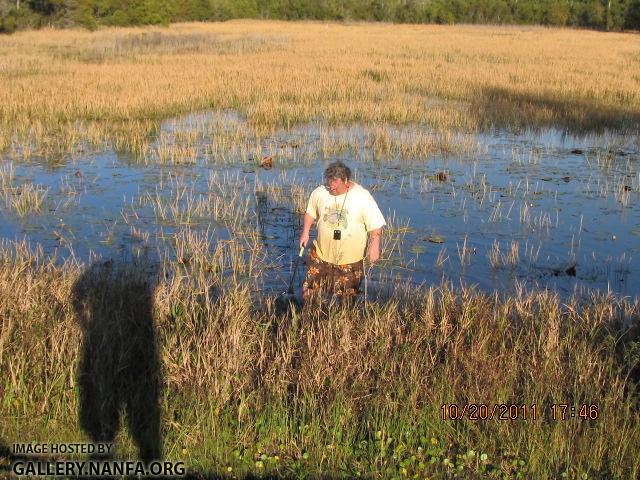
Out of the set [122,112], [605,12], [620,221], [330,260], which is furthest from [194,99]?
[605,12]

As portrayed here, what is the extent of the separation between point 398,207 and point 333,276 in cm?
418

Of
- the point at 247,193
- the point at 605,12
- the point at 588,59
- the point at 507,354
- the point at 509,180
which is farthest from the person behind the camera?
the point at 605,12

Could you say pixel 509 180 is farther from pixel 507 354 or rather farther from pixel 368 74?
pixel 368 74

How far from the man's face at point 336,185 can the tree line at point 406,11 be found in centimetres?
5486

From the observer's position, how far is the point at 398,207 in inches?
439

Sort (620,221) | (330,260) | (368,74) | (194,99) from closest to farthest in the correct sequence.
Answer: (330,260)
(620,221)
(194,99)
(368,74)

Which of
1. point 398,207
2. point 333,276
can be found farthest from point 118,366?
point 398,207

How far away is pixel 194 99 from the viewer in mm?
19828

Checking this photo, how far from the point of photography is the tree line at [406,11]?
66.6 meters

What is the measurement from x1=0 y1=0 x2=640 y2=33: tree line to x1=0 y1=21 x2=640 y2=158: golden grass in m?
32.1

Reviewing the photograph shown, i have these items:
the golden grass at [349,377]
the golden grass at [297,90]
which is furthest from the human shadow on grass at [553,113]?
the golden grass at [349,377]

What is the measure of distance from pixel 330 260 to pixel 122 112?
39.2 feet

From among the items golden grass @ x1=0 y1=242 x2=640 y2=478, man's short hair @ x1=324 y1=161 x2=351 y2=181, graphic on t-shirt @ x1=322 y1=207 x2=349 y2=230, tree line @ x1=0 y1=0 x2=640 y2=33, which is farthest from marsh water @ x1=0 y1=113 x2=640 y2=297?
tree line @ x1=0 y1=0 x2=640 y2=33

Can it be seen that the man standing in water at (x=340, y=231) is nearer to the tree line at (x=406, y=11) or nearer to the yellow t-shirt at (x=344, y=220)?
the yellow t-shirt at (x=344, y=220)
